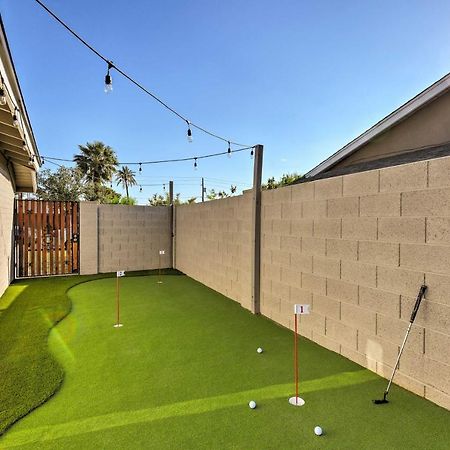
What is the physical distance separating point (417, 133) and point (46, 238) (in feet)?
30.4

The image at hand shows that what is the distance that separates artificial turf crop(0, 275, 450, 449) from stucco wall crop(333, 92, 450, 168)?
13.0 feet

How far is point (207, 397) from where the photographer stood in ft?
8.20

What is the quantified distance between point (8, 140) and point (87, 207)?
4.03m

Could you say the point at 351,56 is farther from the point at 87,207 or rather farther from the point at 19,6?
the point at 87,207

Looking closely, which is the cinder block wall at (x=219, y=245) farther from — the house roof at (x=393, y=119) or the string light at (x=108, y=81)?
the string light at (x=108, y=81)

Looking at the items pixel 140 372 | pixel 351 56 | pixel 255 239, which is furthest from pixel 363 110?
pixel 140 372

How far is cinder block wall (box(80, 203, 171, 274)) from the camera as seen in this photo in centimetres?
879

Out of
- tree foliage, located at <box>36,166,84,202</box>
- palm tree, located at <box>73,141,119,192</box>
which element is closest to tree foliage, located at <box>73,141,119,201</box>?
palm tree, located at <box>73,141,119,192</box>

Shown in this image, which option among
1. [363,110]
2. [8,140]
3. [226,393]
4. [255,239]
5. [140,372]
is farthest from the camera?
[363,110]

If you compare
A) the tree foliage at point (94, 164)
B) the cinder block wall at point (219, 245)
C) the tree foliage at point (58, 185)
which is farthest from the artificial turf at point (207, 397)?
the tree foliage at point (94, 164)

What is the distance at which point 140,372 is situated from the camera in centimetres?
296

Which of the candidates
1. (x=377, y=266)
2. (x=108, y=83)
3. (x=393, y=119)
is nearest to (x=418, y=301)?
(x=377, y=266)

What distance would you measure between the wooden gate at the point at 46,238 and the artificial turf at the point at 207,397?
193 inches

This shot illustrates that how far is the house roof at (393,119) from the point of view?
15.0 ft
